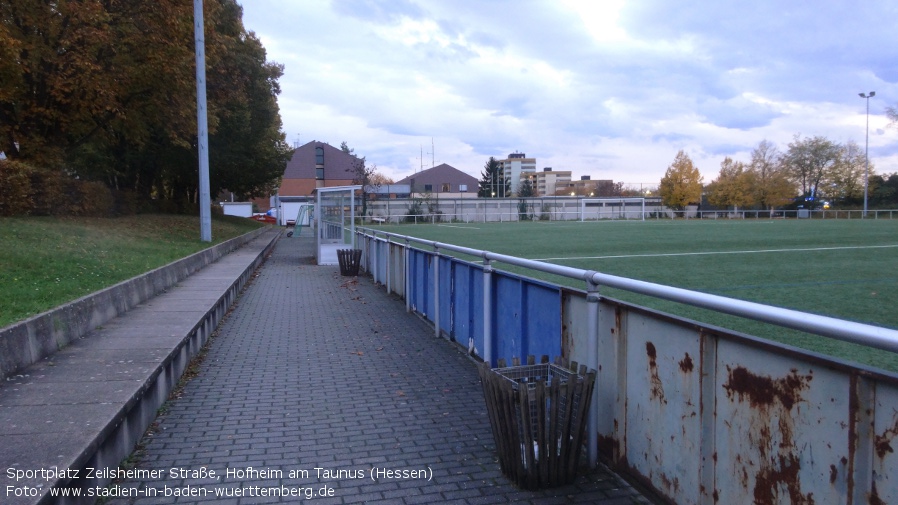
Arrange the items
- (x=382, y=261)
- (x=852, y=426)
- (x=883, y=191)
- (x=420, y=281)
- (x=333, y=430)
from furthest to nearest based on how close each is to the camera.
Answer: (x=883, y=191)
(x=382, y=261)
(x=420, y=281)
(x=333, y=430)
(x=852, y=426)

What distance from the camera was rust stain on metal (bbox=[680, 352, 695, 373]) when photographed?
352cm

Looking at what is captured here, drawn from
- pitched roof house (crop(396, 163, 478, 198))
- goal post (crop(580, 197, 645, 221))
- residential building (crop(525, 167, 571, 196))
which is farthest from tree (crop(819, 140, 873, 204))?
residential building (crop(525, 167, 571, 196))

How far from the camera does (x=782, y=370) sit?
114 inches

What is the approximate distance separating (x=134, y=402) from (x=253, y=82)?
30498mm

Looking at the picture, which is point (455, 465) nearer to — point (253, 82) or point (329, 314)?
point (329, 314)

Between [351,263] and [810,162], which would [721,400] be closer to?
[351,263]

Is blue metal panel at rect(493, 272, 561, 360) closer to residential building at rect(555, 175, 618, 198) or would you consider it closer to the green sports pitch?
the green sports pitch

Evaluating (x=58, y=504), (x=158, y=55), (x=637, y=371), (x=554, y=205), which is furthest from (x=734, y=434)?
(x=554, y=205)

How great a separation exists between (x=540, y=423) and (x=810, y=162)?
9116 cm

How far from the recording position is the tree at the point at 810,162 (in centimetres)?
8231

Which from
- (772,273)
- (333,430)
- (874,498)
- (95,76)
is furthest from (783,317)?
(95,76)

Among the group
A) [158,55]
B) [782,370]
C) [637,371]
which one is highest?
[158,55]

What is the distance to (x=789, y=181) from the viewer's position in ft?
276

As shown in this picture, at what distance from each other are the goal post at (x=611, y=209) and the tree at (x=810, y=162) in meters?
22.3
